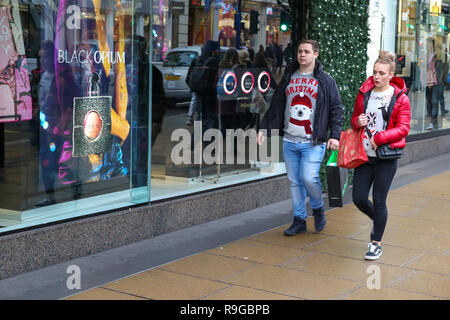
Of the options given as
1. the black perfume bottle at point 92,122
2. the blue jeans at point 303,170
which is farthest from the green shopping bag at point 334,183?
the black perfume bottle at point 92,122

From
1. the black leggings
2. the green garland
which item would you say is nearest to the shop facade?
the green garland

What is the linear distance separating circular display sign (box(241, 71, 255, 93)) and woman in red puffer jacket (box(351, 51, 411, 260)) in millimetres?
2623

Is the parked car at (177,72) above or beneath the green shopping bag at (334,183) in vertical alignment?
above

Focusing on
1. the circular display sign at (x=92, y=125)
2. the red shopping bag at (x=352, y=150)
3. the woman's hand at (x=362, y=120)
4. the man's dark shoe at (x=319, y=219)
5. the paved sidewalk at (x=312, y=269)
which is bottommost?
the paved sidewalk at (x=312, y=269)

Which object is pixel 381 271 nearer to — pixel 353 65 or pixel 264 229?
pixel 264 229

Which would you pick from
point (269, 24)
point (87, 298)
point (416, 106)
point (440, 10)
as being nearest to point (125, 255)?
point (87, 298)

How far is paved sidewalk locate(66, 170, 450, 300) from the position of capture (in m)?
5.52

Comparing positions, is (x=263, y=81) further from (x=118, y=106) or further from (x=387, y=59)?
(x=387, y=59)

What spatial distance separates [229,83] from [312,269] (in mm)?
3176

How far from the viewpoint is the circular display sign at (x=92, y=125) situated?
6750mm

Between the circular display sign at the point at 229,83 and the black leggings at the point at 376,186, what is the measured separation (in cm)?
261

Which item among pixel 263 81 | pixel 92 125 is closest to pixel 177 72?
pixel 92 125

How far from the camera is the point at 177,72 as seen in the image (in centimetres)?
790

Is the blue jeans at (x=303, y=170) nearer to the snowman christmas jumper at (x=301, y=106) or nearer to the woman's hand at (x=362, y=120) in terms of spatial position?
the snowman christmas jumper at (x=301, y=106)
